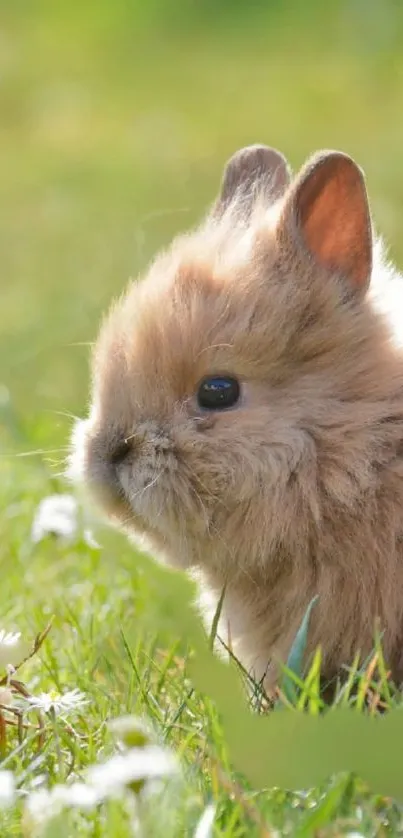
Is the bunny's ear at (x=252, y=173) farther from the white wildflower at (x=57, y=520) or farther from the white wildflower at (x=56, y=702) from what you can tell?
the white wildflower at (x=56, y=702)

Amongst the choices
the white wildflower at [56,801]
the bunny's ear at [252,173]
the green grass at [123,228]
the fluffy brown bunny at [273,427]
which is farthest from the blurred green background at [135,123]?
the white wildflower at [56,801]

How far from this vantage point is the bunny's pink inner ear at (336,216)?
307 centimetres

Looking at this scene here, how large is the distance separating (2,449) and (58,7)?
921 centimetres

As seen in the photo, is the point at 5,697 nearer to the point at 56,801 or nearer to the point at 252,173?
the point at 56,801

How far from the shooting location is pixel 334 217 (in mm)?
3105

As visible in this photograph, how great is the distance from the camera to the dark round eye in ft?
9.86

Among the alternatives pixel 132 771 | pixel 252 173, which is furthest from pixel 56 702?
pixel 252 173

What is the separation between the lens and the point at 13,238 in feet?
27.5

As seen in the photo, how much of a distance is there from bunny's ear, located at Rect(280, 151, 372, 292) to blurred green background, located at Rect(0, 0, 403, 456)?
2507 mm

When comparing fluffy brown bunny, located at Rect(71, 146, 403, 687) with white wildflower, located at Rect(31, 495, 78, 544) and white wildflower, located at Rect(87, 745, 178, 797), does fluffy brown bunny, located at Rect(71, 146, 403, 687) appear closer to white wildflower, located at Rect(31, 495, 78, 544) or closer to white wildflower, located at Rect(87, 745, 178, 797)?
white wildflower, located at Rect(31, 495, 78, 544)

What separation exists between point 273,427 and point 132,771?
1129mm

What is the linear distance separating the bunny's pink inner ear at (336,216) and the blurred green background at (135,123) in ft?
8.23

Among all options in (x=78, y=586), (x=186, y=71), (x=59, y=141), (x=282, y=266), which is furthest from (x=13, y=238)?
(x=282, y=266)

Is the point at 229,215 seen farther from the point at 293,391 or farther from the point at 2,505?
the point at 2,505
